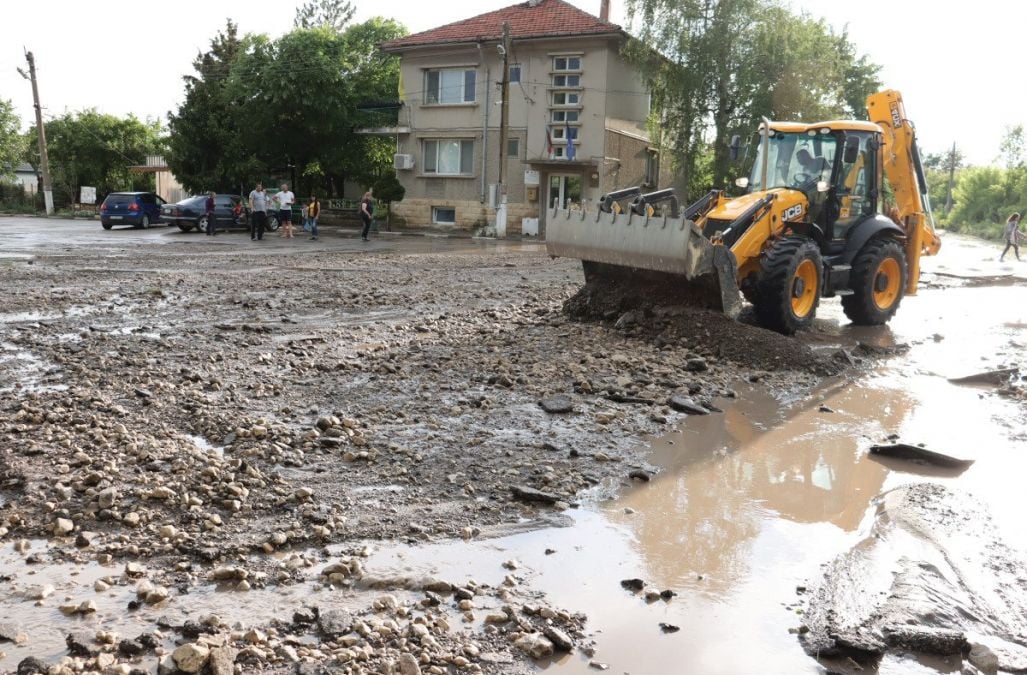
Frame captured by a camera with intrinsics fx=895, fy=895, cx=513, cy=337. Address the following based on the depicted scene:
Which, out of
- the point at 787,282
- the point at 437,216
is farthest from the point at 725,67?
the point at 787,282

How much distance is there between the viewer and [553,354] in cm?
909

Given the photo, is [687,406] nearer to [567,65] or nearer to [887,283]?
[887,283]

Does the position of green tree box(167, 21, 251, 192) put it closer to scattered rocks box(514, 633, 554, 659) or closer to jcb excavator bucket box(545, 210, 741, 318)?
jcb excavator bucket box(545, 210, 741, 318)

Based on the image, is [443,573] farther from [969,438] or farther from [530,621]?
[969,438]

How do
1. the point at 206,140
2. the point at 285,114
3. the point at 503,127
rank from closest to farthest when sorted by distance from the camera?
the point at 503,127 → the point at 285,114 → the point at 206,140

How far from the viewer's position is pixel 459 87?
36.0m

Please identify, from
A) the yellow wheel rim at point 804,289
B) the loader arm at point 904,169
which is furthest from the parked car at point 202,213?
the yellow wheel rim at point 804,289

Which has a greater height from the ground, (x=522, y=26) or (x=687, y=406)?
(x=522, y=26)

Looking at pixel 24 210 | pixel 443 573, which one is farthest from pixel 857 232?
pixel 24 210

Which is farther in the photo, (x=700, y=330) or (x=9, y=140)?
(x=9, y=140)

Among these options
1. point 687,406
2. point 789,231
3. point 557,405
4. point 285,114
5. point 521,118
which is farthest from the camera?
point 285,114

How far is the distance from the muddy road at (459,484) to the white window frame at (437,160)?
83.2 ft

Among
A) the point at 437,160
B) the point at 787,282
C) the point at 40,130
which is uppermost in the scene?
the point at 40,130

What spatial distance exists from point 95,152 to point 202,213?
32387mm
